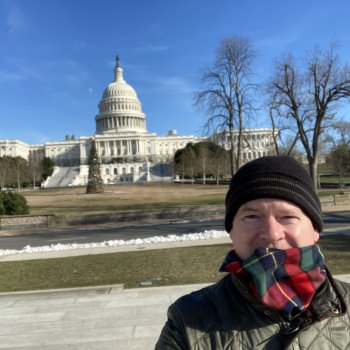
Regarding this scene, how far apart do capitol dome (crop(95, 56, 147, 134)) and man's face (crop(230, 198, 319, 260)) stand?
141134 mm

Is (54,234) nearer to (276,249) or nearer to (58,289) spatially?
(58,289)

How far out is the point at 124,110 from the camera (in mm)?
141250

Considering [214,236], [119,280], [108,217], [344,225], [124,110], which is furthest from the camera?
[124,110]

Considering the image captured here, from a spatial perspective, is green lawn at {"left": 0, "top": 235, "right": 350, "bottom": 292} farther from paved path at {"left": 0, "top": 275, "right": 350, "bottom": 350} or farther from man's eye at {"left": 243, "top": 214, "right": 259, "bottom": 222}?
man's eye at {"left": 243, "top": 214, "right": 259, "bottom": 222}

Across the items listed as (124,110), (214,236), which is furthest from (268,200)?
(124,110)

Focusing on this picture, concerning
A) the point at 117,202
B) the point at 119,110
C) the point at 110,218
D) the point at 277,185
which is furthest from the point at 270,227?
the point at 119,110

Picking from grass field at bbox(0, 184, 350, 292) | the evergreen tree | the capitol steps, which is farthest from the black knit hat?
the evergreen tree

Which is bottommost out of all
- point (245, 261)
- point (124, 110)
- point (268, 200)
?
point (245, 261)

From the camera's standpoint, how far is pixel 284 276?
146 cm

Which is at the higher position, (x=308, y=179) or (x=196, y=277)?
(x=308, y=179)

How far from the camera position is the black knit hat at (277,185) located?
1654 mm

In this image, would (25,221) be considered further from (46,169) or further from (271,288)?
(46,169)

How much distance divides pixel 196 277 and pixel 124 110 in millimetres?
137066

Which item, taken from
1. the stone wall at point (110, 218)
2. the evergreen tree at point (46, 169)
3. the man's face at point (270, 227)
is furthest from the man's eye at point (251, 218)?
the evergreen tree at point (46, 169)
